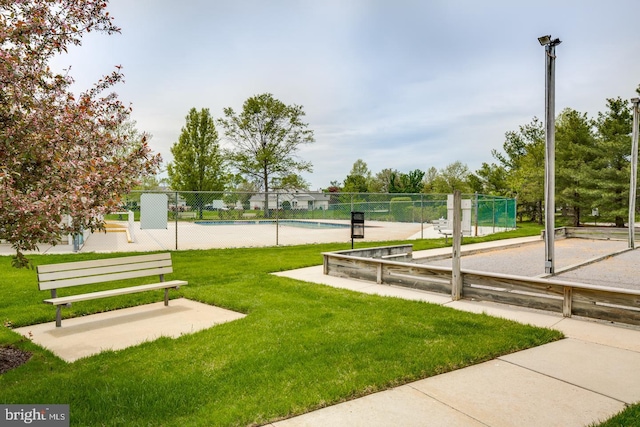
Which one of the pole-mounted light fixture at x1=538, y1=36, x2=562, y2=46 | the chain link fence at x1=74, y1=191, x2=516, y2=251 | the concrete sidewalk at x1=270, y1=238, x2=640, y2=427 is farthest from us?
the chain link fence at x1=74, y1=191, x2=516, y2=251

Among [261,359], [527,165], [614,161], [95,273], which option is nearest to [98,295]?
[95,273]

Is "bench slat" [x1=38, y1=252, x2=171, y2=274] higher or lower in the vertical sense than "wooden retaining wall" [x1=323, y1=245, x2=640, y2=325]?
higher

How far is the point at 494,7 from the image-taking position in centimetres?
1081

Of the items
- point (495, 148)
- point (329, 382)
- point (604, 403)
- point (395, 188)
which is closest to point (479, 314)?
point (604, 403)

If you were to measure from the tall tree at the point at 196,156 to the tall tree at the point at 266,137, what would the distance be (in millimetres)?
6597

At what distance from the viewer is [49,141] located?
3.69 meters

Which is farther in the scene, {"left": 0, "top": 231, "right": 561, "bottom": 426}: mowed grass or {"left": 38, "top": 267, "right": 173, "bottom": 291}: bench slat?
{"left": 38, "top": 267, "right": 173, "bottom": 291}: bench slat

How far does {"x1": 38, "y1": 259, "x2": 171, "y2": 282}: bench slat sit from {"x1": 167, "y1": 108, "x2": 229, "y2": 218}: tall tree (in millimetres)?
30661

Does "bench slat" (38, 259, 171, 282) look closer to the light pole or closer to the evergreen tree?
the light pole

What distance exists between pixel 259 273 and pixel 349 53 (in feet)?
31.4

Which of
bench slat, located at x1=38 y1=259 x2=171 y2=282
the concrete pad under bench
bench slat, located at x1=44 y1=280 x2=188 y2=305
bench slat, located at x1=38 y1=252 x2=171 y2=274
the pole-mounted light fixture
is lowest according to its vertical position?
the concrete pad under bench

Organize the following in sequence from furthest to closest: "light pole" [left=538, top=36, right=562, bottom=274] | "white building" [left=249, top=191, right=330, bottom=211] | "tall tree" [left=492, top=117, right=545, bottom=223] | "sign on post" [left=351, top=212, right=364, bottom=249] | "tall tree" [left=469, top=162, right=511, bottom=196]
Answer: "tall tree" [left=469, top=162, right=511, bottom=196]
"tall tree" [left=492, top=117, right=545, bottom=223]
"white building" [left=249, top=191, right=330, bottom=211]
"sign on post" [left=351, top=212, right=364, bottom=249]
"light pole" [left=538, top=36, right=562, bottom=274]

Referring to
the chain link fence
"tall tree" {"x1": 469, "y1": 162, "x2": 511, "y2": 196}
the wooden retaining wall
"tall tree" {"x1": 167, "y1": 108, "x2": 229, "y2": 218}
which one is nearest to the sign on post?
the wooden retaining wall

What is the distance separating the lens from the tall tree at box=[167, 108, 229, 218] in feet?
120
